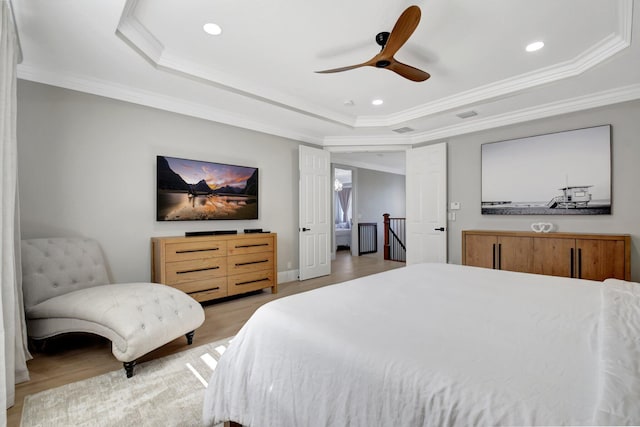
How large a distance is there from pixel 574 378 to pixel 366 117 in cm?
434

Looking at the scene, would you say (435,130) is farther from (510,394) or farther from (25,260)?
(25,260)

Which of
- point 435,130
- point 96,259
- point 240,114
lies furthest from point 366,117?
point 96,259

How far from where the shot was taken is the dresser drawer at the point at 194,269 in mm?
3459

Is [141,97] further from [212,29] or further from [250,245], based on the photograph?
[250,245]

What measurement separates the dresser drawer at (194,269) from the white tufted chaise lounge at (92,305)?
653 mm

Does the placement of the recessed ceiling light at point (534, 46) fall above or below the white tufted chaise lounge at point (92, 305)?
above

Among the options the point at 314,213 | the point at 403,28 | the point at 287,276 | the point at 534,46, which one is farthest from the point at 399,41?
the point at 287,276

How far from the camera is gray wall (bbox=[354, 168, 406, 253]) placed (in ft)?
27.7

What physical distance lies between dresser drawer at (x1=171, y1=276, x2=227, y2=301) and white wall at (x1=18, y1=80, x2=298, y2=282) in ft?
1.73

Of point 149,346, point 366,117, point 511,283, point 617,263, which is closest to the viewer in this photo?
point 511,283

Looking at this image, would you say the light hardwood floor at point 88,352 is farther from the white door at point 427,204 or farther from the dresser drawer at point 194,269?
the white door at point 427,204

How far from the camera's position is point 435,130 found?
4988 millimetres

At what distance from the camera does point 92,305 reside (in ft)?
7.64

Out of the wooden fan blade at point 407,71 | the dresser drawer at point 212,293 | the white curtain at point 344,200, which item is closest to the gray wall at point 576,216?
the wooden fan blade at point 407,71
